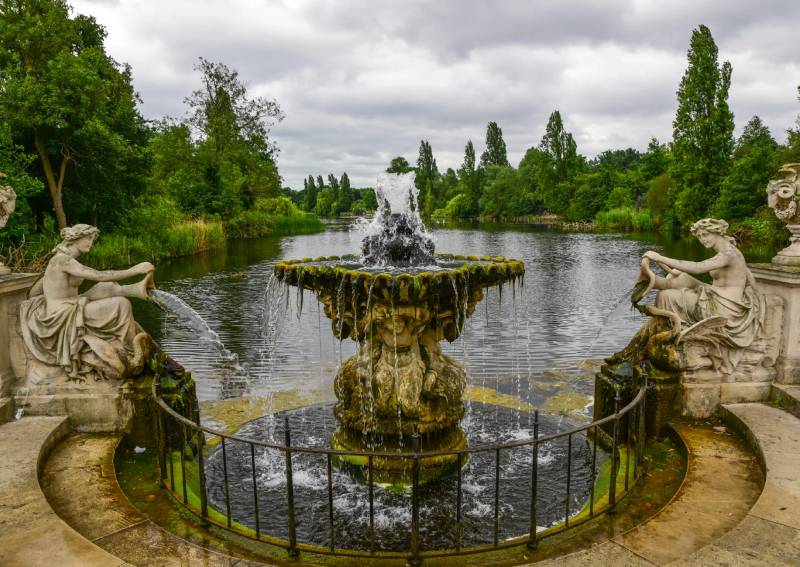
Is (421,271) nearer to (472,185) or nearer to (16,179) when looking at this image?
(16,179)

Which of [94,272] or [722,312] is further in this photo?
[722,312]

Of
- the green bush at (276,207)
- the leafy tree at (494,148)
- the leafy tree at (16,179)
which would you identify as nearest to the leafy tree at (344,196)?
the leafy tree at (494,148)

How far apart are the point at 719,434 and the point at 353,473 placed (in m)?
3.78

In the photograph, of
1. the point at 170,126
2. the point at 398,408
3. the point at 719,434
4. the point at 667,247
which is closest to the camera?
the point at 719,434

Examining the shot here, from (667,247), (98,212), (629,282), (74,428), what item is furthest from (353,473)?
(667,247)

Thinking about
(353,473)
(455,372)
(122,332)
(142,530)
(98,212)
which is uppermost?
(98,212)

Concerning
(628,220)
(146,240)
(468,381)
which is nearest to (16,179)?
(146,240)

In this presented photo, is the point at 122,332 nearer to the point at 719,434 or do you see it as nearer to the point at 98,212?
the point at 719,434

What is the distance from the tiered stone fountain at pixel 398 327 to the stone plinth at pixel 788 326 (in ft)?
9.07

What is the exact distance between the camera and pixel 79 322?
5805mm

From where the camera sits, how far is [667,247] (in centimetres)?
3644

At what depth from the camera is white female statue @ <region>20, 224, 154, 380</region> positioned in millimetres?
Result: 5836

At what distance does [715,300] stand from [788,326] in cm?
89

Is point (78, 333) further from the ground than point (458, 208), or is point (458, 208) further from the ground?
point (458, 208)
